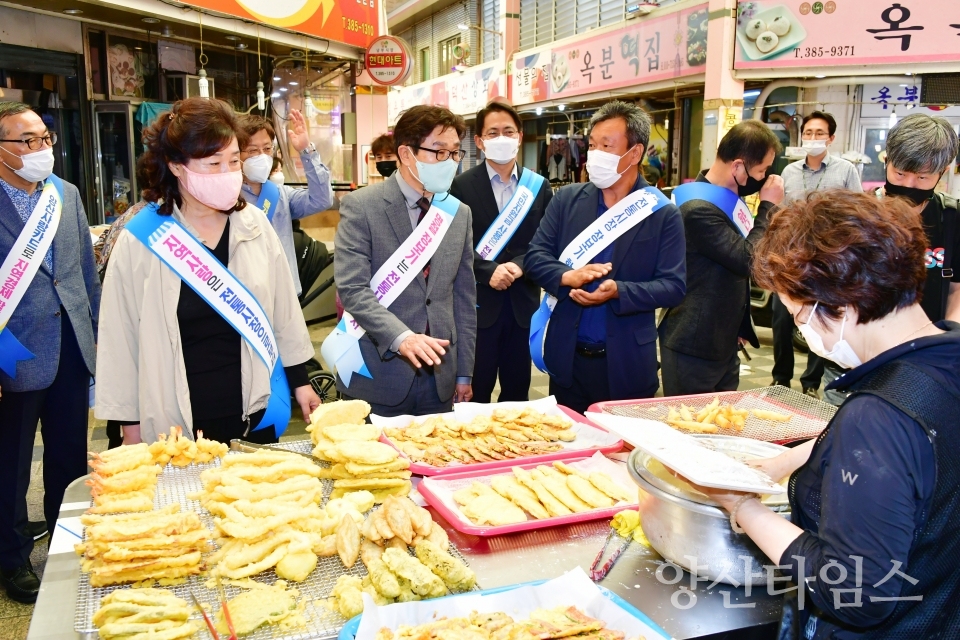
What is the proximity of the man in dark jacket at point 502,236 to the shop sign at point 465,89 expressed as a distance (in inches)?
515

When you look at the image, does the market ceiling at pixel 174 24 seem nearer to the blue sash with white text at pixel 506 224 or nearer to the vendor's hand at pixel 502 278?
the blue sash with white text at pixel 506 224

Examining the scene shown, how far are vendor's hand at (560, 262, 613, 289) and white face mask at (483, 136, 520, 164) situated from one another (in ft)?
4.24

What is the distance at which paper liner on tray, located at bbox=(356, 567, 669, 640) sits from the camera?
1.58 m

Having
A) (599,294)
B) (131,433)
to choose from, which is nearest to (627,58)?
(599,294)

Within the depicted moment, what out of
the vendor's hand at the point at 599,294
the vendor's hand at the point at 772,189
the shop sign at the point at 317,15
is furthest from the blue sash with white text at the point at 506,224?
the shop sign at the point at 317,15

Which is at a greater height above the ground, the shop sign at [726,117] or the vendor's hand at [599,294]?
the shop sign at [726,117]

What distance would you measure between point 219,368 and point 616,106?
2.22m

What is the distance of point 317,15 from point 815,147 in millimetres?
5604

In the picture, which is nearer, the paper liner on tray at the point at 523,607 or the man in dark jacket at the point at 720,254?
the paper liner on tray at the point at 523,607

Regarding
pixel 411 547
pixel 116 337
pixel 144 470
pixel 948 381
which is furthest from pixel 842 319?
pixel 116 337

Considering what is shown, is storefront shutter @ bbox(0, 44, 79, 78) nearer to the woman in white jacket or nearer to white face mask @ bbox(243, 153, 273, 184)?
white face mask @ bbox(243, 153, 273, 184)

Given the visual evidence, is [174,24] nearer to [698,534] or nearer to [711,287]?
[711,287]

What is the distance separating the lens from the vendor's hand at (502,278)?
13.1ft

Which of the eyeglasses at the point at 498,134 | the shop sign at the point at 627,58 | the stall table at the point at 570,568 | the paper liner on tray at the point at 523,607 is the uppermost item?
the shop sign at the point at 627,58
